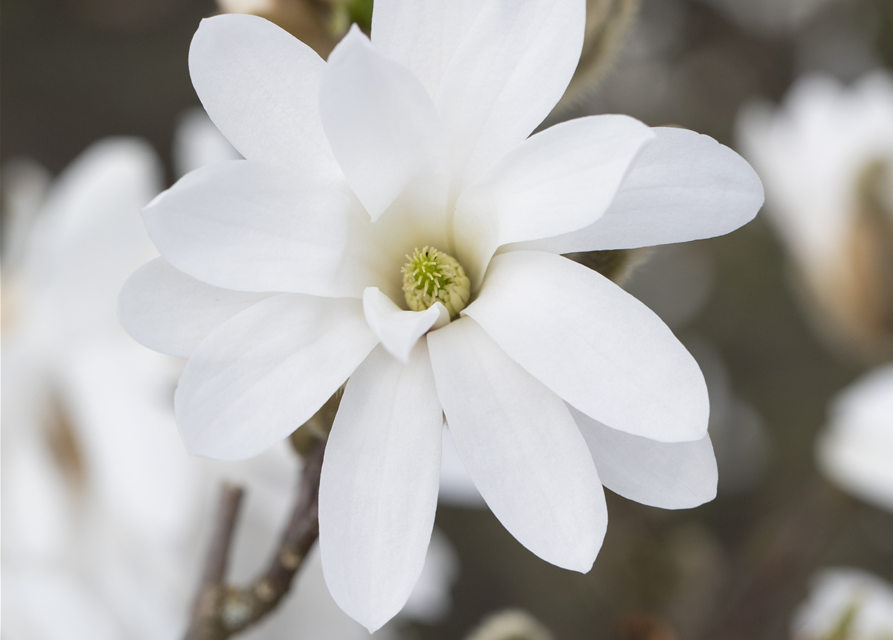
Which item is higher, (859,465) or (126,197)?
(126,197)

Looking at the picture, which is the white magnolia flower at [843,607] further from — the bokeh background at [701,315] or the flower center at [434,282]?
the flower center at [434,282]

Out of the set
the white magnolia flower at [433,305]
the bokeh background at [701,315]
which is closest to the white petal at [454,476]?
the bokeh background at [701,315]

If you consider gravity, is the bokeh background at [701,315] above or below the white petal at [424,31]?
below

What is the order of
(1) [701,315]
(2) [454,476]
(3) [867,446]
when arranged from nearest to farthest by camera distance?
(2) [454,476], (3) [867,446], (1) [701,315]

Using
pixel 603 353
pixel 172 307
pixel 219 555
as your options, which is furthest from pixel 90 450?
pixel 603 353

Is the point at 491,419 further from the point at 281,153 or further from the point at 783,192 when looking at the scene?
the point at 783,192

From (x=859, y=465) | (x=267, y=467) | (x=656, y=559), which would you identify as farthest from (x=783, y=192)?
(x=267, y=467)

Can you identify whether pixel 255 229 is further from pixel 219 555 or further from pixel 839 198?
pixel 839 198
